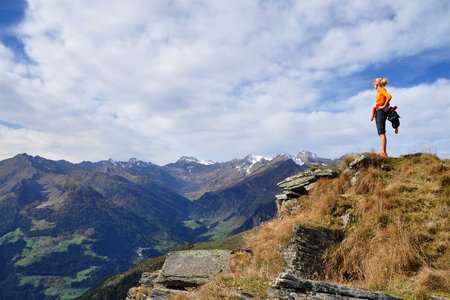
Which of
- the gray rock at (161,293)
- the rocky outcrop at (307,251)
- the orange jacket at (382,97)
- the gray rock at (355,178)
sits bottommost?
the gray rock at (161,293)

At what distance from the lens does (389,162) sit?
22.0 metres

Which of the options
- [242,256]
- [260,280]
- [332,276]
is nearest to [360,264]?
[332,276]

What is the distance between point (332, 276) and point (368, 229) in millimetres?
2637

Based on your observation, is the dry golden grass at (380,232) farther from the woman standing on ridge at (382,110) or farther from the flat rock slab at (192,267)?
the woman standing on ridge at (382,110)

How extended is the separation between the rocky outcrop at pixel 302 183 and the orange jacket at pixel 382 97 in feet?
15.6

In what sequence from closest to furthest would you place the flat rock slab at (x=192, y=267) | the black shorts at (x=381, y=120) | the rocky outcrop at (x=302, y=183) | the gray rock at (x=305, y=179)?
the flat rock slab at (x=192, y=267) < the black shorts at (x=381, y=120) < the gray rock at (x=305, y=179) < the rocky outcrop at (x=302, y=183)

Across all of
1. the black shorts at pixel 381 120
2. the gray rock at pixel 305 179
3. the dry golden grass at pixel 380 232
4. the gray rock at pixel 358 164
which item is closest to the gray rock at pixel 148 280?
the dry golden grass at pixel 380 232

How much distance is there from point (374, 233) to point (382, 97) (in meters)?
9.64

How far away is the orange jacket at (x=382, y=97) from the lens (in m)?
22.1

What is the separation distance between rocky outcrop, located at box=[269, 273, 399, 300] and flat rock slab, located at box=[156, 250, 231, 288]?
20.5ft

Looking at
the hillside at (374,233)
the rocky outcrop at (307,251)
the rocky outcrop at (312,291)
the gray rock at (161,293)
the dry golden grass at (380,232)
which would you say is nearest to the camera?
the rocky outcrop at (312,291)

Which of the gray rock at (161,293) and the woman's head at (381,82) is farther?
the woman's head at (381,82)

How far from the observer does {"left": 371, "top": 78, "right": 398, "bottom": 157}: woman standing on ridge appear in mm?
22266

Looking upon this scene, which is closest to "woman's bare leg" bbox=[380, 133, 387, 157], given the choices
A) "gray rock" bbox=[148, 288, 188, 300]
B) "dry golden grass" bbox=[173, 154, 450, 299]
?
"dry golden grass" bbox=[173, 154, 450, 299]
